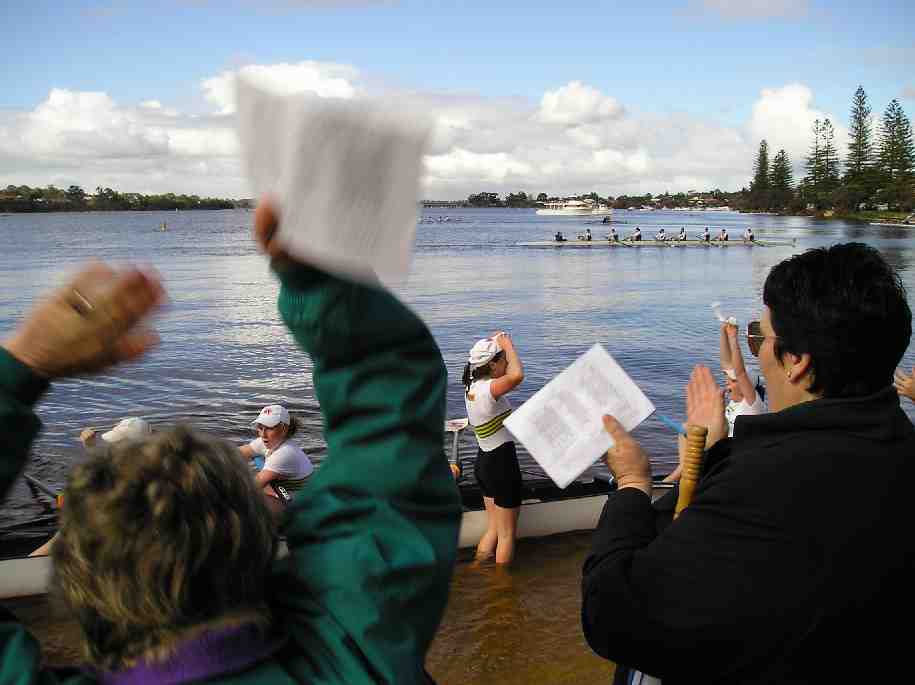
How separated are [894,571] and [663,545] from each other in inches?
18.2

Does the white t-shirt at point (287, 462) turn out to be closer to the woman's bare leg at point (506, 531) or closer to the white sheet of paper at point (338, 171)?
the woman's bare leg at point (506, 531)

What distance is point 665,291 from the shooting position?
110 ft

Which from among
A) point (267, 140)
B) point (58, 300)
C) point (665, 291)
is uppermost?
point (267, 140)

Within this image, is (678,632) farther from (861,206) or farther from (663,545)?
(861,206)

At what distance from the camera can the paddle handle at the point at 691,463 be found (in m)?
2.06

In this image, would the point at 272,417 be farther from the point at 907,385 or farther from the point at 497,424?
the point at 907,385

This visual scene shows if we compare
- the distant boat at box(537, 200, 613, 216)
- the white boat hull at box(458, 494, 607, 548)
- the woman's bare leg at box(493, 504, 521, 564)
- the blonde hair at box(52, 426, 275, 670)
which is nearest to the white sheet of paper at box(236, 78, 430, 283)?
the blonde hair at box(52, 426, 275, 670)

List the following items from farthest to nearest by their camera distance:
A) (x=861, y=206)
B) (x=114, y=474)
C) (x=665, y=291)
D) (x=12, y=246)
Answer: (x=861, y=206) < (x=12, y=246) < (x=665, y=291) < (x=114, y=474)

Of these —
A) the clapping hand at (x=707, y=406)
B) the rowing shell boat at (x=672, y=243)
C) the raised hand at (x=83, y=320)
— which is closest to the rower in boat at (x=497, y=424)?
the clapping hand at (x=707, y=406)

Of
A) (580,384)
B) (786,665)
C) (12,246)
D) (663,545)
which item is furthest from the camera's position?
(12,246)

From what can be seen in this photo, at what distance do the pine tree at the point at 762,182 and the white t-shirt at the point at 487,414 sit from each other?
111438 mm

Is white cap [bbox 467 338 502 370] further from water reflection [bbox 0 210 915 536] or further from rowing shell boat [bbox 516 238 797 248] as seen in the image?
rowing shell boat [bbox 516 238 797 248]

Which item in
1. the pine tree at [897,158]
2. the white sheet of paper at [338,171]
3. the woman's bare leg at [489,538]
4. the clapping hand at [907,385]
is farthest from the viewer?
the pine tree at [897,158]

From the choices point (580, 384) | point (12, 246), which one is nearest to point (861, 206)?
point (12, 246)
